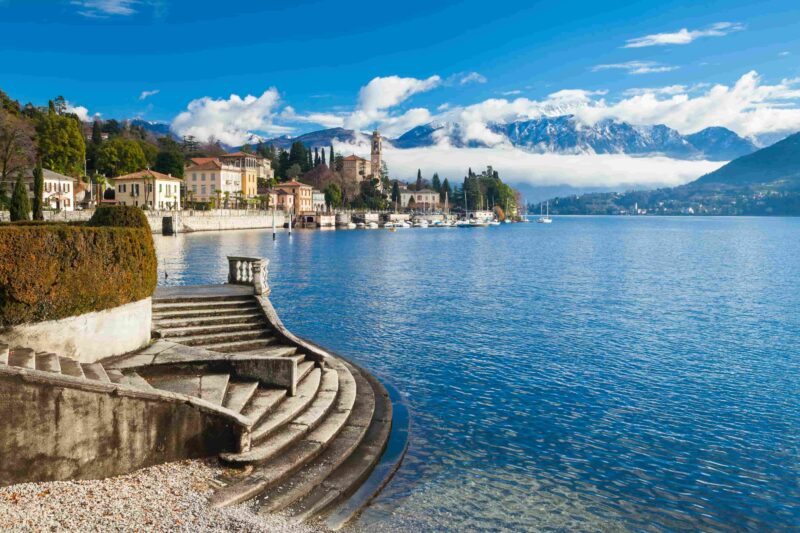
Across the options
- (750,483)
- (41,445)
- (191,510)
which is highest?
(41,445)

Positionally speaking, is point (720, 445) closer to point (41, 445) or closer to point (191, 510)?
point (191, 510)

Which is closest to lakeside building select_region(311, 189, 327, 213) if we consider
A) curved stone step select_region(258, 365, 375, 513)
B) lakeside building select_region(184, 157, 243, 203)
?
lakeside building select_region(184, 157, 243, 203)

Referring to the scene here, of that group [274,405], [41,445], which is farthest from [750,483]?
[41,445]

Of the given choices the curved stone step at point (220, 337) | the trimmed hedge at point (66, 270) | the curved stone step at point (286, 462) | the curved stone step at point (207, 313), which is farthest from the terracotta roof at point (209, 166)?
the curved stone step at point (286, 462)

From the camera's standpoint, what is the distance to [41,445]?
334 inches

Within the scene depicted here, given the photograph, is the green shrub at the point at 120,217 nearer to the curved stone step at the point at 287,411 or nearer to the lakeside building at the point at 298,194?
the curved stone step at the point at 287,411

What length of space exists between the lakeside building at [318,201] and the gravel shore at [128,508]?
157256 millimetres

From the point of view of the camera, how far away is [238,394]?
1185 centimetres

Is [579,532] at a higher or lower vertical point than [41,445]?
lower

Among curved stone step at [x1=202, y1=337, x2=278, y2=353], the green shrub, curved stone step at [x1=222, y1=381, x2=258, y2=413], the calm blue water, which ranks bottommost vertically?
the calm blue water

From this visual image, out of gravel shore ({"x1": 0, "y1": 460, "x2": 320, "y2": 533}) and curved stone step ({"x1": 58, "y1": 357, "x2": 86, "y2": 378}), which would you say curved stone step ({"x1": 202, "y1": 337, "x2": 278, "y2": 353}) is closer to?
curved stone step ({"x1": 58, "y1": 357, "x2": 86, "y2": 378})

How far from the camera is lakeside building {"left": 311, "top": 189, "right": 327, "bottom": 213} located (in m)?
165

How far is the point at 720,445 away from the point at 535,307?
18886mm

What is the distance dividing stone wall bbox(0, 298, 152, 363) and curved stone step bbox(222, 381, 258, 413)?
2877 millimetres
